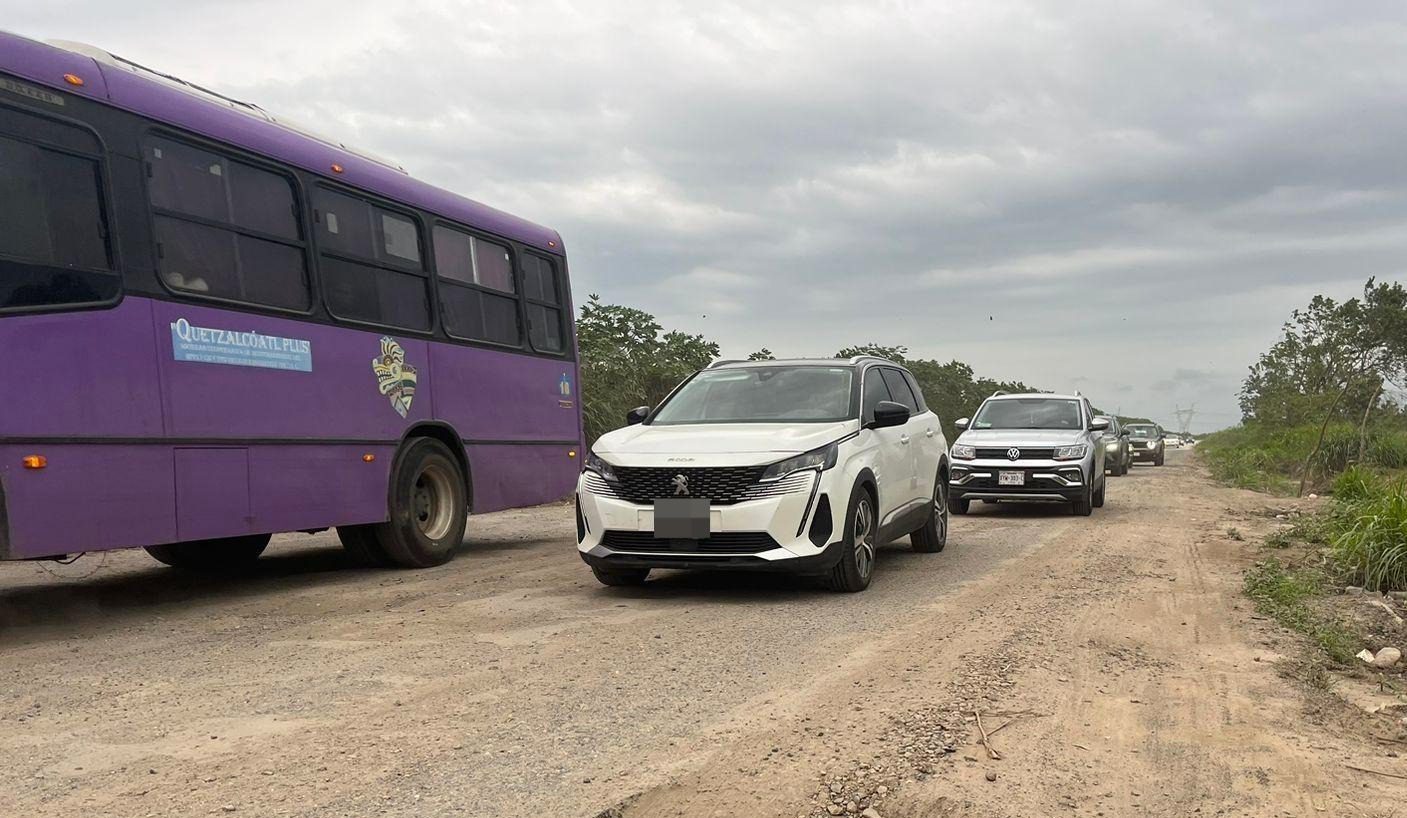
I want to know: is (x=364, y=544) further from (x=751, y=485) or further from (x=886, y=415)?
(x=886, y=415)

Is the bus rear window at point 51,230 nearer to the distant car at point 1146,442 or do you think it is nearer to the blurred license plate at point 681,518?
the blurred license plate at point 681,518

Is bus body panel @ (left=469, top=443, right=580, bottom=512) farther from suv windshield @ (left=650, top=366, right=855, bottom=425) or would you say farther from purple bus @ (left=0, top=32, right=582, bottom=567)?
suv windshield @ (left=650, top=366, right=855, bottom=425)

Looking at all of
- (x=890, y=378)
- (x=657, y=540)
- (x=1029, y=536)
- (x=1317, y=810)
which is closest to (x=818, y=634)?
(x=657, y=540)

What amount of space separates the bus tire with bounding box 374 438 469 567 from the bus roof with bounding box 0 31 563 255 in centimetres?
225

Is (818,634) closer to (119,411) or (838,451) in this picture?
(838,451)

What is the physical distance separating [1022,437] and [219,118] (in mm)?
10895

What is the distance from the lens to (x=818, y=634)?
623 centimetres

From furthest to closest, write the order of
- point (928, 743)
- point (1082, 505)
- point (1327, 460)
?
point (1327, 460), point (1082, 505), point (928, 743)

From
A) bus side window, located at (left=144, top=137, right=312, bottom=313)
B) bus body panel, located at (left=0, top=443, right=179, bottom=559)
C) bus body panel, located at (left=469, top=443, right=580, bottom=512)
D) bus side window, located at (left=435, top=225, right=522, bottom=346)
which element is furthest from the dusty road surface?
bus side window, located at (left=435, top=225, right=522, bottom=346)

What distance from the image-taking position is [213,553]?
977cm

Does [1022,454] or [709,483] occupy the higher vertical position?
[709,483]

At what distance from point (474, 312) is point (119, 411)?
14.0 ft

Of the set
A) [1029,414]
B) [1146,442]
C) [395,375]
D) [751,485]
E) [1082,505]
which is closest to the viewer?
[751,485]

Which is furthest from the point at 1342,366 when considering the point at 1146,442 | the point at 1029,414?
the point at 1029,414
